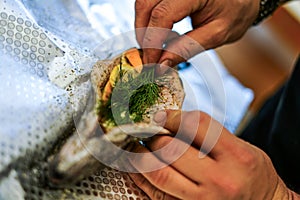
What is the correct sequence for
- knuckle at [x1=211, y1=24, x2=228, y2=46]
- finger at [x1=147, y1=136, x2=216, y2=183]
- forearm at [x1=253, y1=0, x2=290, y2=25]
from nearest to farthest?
finger at [x1=147, y1=136, x2=216, y2=183]
knuckle at [x1=211, y1=24, x2=228, y2=46]
forearm at [x1=253, y1=0, x2=290, y2=25]

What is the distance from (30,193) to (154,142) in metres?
0.17

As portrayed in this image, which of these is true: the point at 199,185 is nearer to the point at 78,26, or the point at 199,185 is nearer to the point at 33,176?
the point at 33,176

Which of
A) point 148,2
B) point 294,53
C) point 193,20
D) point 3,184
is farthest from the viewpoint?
point 294,53

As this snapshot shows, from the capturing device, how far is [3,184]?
0.57 m

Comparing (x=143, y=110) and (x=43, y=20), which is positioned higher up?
(x=43, y=20)

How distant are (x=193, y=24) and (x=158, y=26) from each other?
15 cm

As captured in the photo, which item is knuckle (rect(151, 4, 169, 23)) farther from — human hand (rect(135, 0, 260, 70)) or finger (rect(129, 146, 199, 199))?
finger (rect(129, 146, 199, 199))

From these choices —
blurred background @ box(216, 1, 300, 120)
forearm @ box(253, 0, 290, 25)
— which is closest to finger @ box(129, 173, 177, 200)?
forearm @ box(253, 0, 290, 25)

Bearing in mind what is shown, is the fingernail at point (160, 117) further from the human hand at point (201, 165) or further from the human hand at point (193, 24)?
the human hand at point (193, 24)

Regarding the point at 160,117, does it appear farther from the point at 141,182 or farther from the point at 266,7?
the point at 266,7

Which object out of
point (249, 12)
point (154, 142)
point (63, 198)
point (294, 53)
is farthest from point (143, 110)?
point (294, 53)

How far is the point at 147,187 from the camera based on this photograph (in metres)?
A: 0.64

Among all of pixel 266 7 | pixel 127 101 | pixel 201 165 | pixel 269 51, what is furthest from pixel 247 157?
pixel 269 51

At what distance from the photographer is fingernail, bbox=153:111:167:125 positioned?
1.97ft
